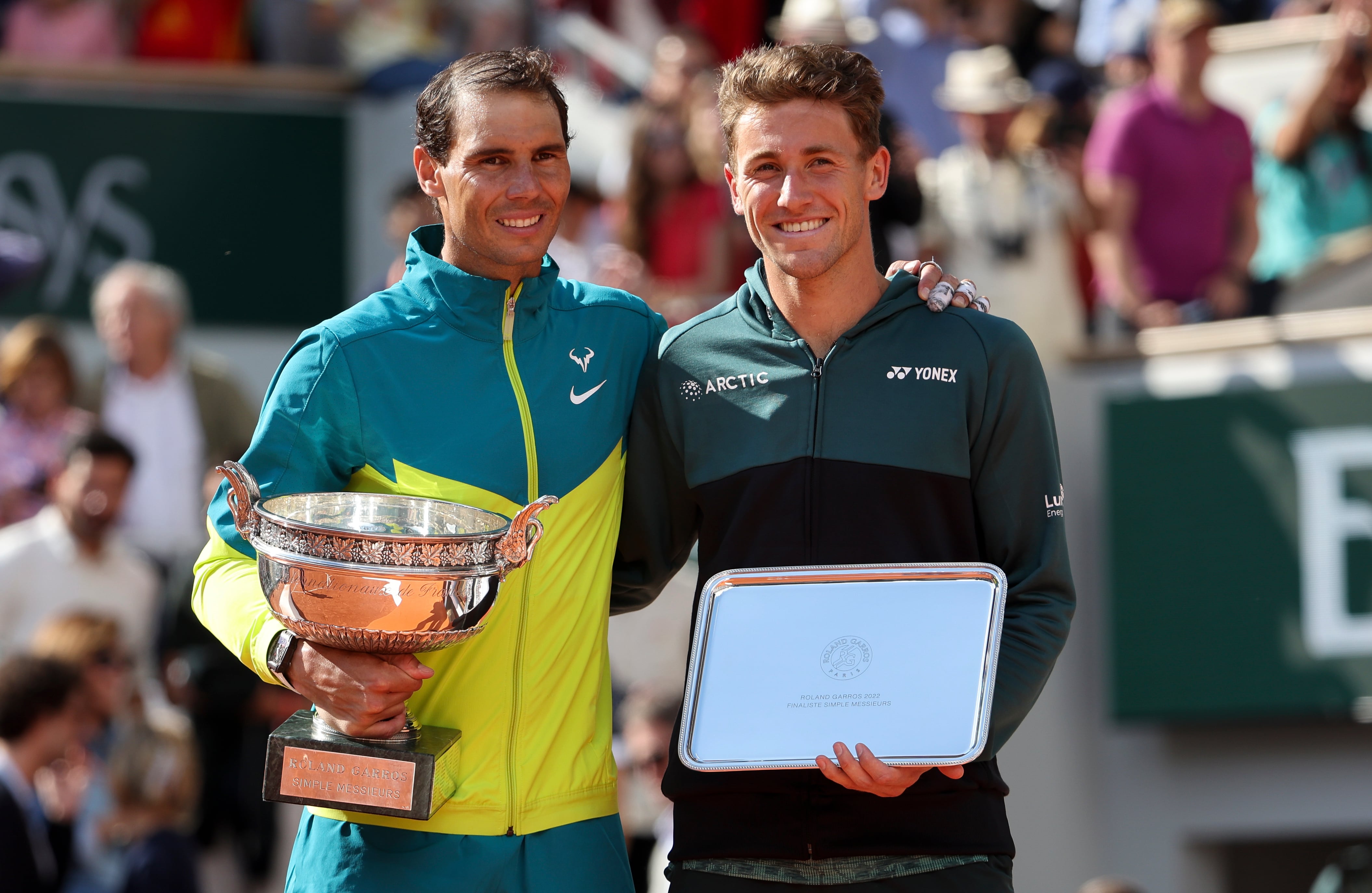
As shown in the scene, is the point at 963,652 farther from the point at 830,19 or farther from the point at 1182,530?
the point at 830,19

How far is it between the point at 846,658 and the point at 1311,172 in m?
5.77

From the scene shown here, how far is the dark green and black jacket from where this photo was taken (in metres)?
3.19

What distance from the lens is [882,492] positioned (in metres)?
3.26

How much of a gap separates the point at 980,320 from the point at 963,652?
594 millimetres

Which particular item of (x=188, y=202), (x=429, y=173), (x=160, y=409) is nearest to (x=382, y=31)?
(x=188, y=202)

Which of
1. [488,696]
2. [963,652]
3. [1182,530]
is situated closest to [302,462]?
[488,696]

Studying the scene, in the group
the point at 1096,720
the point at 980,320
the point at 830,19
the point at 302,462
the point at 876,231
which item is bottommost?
the point at 1096,720

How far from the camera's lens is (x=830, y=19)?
326 inches

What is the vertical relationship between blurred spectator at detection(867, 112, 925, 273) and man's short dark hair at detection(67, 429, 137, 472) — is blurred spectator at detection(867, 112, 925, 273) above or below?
above

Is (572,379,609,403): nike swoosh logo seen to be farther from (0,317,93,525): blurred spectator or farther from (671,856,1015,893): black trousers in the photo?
(0,317,93,525): blurred spectator

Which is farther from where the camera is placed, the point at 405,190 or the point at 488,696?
the point at 405,190

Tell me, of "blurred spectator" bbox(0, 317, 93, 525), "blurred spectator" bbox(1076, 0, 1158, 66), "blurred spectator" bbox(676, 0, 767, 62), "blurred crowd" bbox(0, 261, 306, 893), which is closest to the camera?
"blurred crowd" bbox(0, 261, 306, 893)

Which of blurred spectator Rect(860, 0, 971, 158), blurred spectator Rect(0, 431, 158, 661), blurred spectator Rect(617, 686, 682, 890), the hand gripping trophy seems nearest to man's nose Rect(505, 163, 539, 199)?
the hand gripping trophy

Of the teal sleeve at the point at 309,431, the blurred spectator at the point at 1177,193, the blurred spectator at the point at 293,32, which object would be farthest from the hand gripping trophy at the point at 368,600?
the blurred spectator at the point at 293,32
